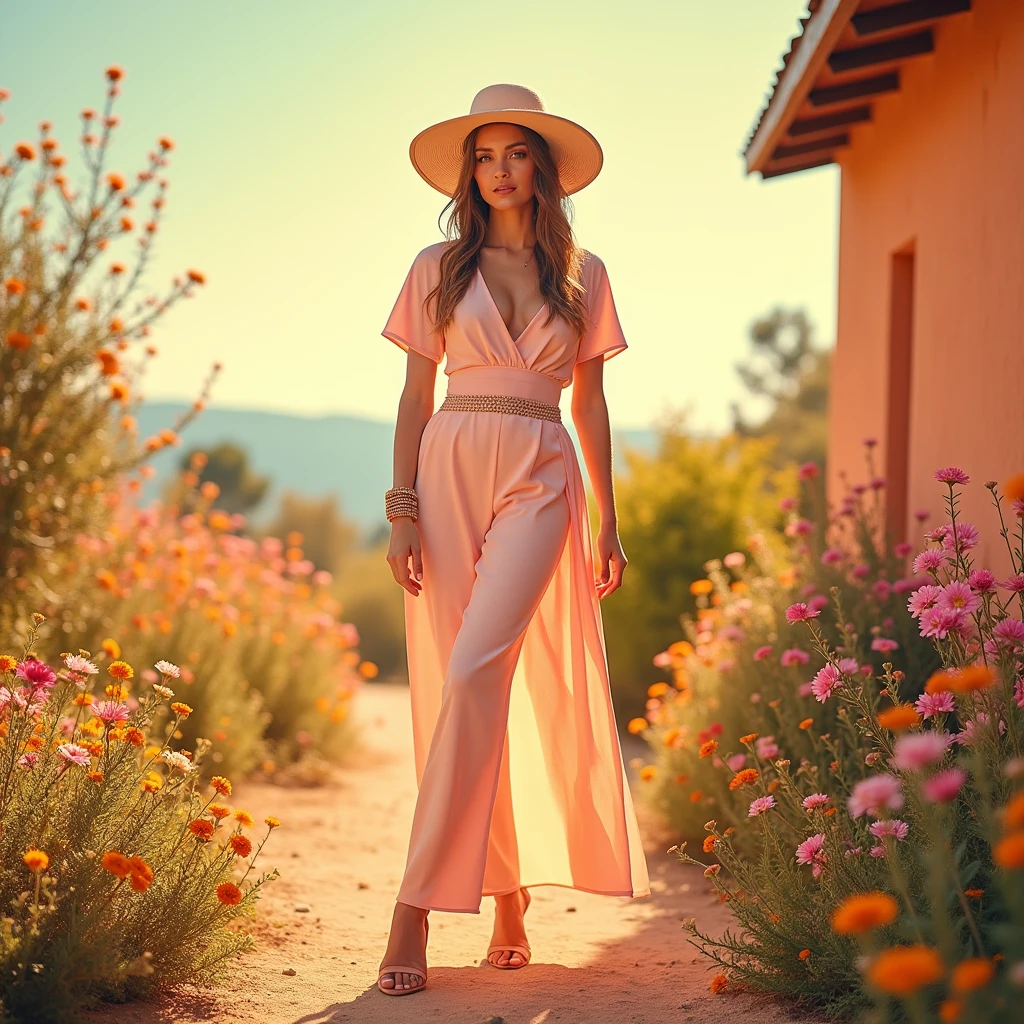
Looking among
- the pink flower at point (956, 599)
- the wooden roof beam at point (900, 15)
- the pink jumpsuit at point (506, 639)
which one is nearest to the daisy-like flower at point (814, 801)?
the pink flower at point (956, 599)

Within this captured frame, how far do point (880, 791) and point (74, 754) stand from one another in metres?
1.80

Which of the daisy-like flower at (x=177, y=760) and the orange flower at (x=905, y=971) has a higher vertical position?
the daisy-like flower at (x=177, y=760)

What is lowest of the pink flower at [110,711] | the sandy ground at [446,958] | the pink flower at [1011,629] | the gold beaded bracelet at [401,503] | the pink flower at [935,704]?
the sandy ground at [446,958]

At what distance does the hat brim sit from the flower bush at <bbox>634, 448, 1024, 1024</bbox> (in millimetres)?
1419

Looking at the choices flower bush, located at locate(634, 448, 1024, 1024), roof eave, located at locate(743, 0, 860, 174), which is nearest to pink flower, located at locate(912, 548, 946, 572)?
flower bush, located at locate(634, 448, 1024, 1024)

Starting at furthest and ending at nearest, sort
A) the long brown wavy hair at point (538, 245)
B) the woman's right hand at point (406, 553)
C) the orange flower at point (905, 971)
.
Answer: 1. the long brown wavy hair at point (538, 245)
2. the woman's right hand at point (406, 553)
3. the orange flower at point (905, 971)

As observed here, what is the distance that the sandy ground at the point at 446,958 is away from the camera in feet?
9.25

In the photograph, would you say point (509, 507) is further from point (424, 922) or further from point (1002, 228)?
point (1002, 228)

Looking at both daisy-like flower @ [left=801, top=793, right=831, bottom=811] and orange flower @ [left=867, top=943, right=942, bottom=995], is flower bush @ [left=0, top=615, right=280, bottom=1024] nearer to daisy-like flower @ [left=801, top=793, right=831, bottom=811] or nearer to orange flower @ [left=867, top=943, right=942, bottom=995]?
daisy-like flower @ [left=801, top=793, right=831, bottom=811]

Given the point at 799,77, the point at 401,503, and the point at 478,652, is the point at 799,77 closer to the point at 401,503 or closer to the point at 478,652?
the point at 401,503

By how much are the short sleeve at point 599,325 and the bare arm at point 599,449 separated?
0.05 metres

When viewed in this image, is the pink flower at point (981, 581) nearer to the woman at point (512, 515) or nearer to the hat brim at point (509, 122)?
the woman at point (512, 515)

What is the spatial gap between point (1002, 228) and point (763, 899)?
8.29 ft

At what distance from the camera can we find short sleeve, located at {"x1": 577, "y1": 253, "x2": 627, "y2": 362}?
11.3 ft
